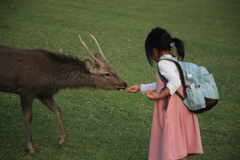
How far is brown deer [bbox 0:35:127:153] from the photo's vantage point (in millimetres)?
5902

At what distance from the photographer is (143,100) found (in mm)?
9203

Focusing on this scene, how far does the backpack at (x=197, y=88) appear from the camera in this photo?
14.5 feet

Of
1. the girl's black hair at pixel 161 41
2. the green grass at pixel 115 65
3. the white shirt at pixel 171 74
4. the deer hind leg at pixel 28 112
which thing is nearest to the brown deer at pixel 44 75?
the deer hind leg at pixel 28 112

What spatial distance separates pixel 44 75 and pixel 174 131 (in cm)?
265

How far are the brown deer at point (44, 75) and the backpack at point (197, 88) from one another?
191 cm

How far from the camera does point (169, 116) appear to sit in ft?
14.9

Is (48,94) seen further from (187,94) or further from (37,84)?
(187,94)

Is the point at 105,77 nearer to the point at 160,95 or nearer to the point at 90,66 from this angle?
the point at 90,66

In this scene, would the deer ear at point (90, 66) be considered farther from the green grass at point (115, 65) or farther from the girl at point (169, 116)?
the girl at point (169, 116)

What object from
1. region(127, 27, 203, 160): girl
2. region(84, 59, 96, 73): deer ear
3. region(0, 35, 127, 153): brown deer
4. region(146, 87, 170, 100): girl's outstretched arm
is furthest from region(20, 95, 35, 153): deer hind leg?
region(146, 87, 170, 100): girl's outstretched arm

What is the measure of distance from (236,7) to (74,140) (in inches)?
1131

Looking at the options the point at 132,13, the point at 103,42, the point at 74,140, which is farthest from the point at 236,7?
the point at 74,140

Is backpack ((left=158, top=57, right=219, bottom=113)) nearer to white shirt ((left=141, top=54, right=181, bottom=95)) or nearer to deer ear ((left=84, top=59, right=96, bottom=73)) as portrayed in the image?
white shirt ((left=141, top=54, right=181, bottom=95))

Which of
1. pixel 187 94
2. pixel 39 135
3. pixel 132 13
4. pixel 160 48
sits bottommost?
pixel 132 13
